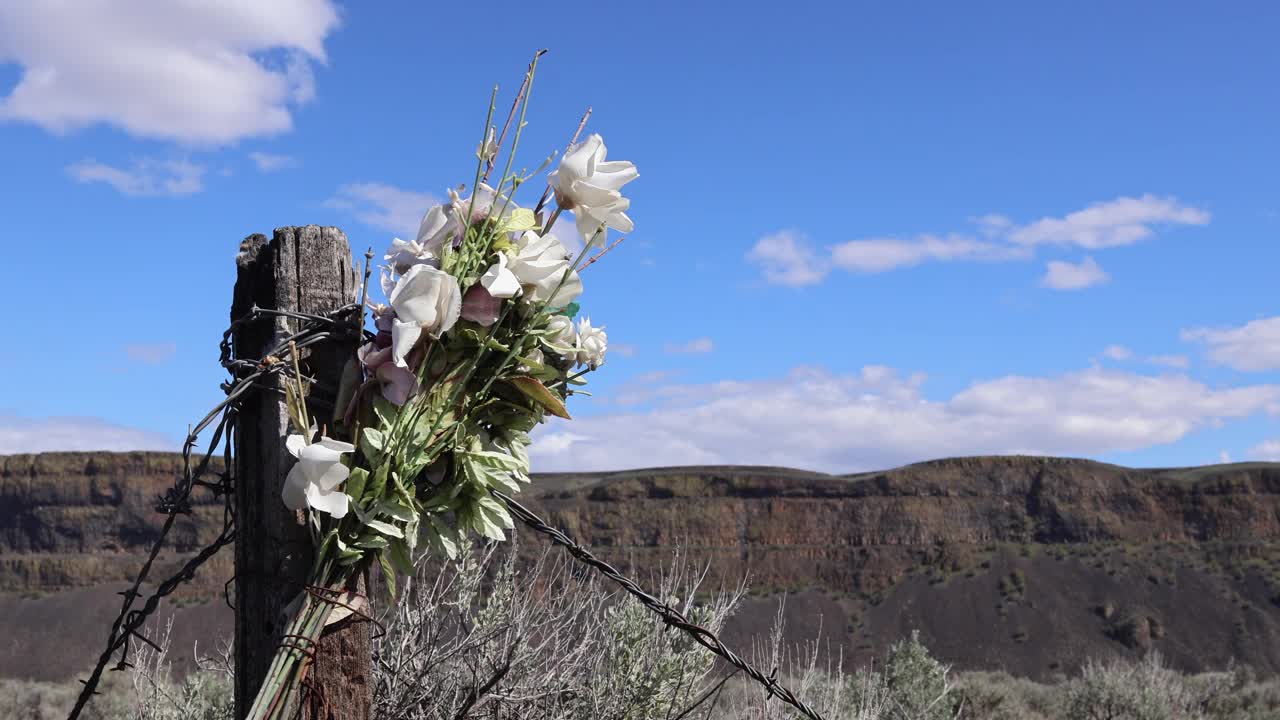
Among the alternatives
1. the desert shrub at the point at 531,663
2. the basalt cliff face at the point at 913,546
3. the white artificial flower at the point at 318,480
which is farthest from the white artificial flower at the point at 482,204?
the basalt cliff face at the point at 913,546

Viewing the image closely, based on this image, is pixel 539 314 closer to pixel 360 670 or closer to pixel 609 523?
pixel 360 670

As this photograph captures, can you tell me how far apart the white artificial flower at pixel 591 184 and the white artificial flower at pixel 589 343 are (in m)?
0.21

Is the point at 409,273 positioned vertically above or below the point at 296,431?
above

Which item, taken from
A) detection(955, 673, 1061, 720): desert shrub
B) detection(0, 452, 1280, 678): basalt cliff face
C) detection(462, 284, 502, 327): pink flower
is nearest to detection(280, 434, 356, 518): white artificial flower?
detection(462, 284, 502, 327): pink flower

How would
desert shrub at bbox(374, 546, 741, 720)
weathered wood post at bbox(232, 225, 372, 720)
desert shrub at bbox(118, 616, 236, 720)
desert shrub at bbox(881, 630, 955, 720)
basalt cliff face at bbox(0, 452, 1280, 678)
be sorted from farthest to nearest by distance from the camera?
basalt cliff face at bbox(0, 452, 1280, 678) → desert shrub at bbox(881, 630, 955, 720) → desert shrub at bbox(118, 616, 236, 720) → desert shrub at bbox(374, 546, 741, 720) → weathered wood post at bbox(232, 225, 372, 720)

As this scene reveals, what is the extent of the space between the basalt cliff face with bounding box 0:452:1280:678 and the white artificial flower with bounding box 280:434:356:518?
39.5 m

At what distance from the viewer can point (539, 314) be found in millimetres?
2357

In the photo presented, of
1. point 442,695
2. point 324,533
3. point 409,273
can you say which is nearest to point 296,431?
point 324,533

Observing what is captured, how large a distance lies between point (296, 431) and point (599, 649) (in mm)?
3305

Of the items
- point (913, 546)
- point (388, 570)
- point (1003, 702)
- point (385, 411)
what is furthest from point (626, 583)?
point (913, 546)

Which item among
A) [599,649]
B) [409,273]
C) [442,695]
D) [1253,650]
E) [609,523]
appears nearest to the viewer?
[409,273]

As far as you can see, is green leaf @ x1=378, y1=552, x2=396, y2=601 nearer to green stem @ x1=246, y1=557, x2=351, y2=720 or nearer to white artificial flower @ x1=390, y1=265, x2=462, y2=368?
green stem @ x1=246, y1=557, x2=351, y2=720

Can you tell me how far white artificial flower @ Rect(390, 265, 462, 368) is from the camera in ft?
7.13

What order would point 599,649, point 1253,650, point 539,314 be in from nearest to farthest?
point 539,314 → point 599,649 → point 1253,650
